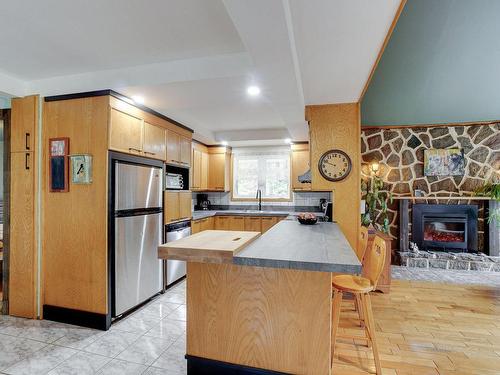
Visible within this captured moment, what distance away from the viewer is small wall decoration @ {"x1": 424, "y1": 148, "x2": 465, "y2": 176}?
4.96 meters

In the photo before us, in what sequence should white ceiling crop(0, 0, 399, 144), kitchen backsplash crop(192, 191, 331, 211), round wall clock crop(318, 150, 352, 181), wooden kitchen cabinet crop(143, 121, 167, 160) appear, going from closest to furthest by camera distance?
1. white ceiling crop(0, 0, 399, 144)
2. wooden kitchen cabinet crop(143, 121, 167, 160)
3. round wall clock crop(318, 150, 352, 181)
4. kitchen backsplash crop(192, 191, 331, 211)

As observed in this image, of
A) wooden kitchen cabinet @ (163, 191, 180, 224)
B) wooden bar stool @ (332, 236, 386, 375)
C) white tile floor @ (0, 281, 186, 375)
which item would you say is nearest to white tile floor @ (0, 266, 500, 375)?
white tile floor @ (0, 281, 186, 375)

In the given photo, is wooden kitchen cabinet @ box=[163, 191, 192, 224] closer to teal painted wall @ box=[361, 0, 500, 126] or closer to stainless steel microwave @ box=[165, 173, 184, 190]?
stainless steel microwave @ box=[165, 173, 184, 190]

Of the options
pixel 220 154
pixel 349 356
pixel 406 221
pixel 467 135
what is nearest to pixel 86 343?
pixel 349 356

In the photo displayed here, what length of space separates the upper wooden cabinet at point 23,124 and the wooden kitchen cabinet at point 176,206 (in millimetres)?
1468

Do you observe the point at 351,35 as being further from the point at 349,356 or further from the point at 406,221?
the point at 406,221

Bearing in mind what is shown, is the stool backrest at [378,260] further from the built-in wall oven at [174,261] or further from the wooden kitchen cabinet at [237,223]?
the wooden kitchen cabinet at [237,223]

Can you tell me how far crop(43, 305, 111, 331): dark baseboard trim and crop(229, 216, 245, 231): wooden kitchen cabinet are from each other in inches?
107

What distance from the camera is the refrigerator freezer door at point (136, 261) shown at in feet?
9.03

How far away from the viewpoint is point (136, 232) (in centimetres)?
296

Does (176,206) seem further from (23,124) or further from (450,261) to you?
(450,261)

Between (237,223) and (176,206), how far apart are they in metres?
1.59

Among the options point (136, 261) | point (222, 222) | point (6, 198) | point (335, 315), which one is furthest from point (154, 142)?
point (335, 315)

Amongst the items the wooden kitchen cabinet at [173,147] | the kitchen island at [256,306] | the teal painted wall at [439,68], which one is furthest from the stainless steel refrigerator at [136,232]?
the teal painted wall at [439,68]
